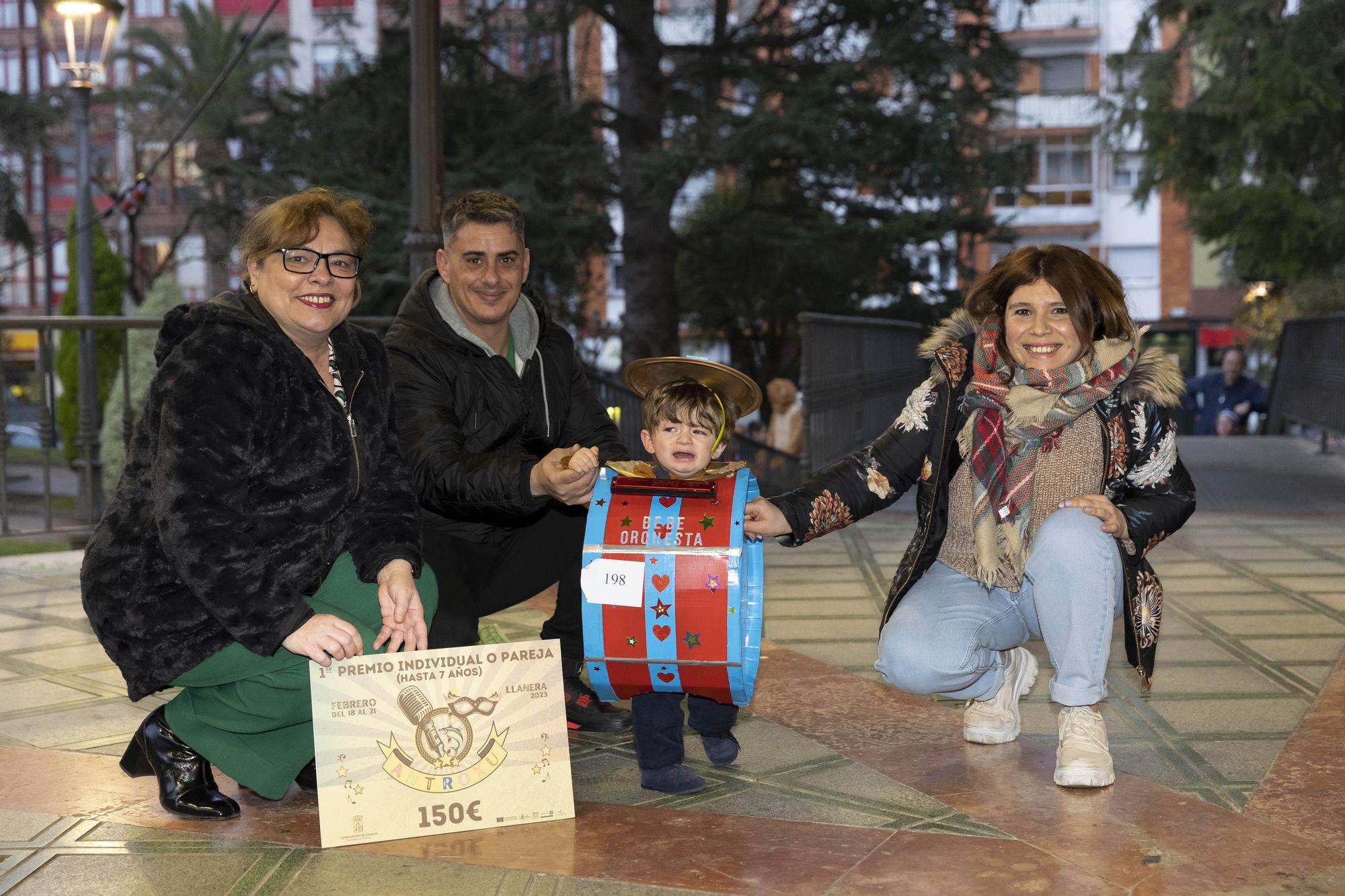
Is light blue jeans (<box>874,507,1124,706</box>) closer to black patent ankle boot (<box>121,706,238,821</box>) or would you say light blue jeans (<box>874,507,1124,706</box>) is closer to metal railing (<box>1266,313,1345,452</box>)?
black patent ankle boot (<box>121,706,238,821</box>)

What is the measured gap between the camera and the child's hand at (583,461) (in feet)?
9.73

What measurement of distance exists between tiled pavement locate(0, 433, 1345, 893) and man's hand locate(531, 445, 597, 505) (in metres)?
0.67

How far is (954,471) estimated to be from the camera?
3334mm

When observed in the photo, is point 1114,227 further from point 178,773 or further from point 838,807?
point 178,773

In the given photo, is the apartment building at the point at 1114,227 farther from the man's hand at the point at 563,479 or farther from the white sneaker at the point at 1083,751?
the man's hand at the point at 563,479

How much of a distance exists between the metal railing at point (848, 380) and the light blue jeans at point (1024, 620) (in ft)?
14.7

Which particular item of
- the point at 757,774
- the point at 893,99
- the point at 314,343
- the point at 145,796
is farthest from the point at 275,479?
the point at 893,99

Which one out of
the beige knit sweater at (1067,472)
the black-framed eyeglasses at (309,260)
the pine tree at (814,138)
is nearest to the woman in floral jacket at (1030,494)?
the beige knit sweater at (1067,472)

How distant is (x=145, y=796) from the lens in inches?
120

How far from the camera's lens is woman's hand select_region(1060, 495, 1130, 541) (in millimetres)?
3037

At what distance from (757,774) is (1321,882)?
1206 mm

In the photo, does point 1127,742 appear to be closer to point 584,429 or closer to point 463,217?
point 584,429

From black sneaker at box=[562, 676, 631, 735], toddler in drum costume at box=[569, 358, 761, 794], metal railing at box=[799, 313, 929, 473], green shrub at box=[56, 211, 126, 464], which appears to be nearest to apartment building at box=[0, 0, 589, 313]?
green shrub at box=[56, 211, 126, 464]

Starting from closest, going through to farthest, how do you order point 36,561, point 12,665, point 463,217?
point 463,217, point 12,665, point 36,561
